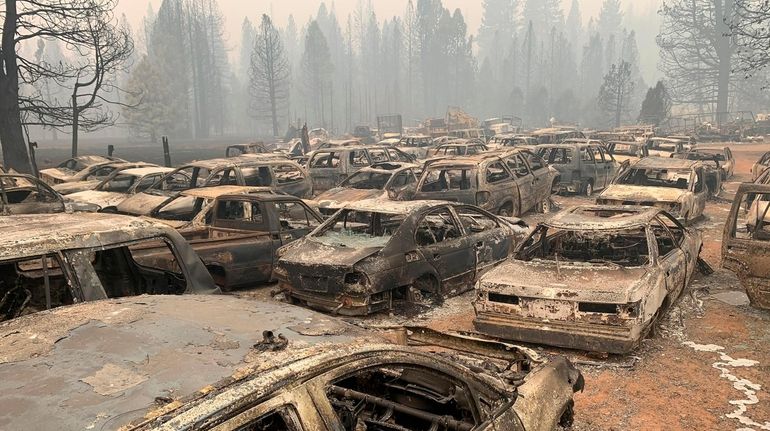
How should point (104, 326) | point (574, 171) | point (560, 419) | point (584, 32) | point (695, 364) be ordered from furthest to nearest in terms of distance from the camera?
point (584, 32)
point (574, 171)
point (695, 364)
point (560, 419)
point (104, 326)

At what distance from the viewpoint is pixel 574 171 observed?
1778 centimetres

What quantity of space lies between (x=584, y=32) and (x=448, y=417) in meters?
217

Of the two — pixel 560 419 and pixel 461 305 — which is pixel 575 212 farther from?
pixel 560 419

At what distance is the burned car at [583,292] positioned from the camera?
19.4 ft

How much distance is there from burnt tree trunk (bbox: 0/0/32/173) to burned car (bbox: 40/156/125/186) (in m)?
2.39

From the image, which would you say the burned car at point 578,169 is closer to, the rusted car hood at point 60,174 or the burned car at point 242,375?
the rusted car hood at point 60,174

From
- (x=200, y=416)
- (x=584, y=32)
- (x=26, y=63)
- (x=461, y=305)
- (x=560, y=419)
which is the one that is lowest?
(x=461, y=305)

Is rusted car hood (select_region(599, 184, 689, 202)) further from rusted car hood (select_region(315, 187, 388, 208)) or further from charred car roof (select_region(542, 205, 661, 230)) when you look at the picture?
rusted car hood (select_region(315, 187, 388, 208))

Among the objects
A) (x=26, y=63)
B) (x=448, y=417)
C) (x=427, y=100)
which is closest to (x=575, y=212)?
(x=448, y=417)

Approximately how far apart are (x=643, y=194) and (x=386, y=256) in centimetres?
708

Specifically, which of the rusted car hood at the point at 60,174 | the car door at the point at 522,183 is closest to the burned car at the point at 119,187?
the rusted car hood at the point at 60,174

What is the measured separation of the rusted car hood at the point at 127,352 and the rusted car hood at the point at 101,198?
10.7m

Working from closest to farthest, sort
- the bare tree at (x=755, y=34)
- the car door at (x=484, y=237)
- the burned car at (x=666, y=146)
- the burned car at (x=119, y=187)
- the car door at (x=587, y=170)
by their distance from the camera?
the car door at (x=484, y=237) → the burned car at (x=119, y=187) → the car door at (x=587, y=170) → the bare tree at (x=755, y=34) → the burned car at (x=666, y=146)

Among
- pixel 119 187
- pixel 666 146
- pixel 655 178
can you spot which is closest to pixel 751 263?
pixel 655 178
